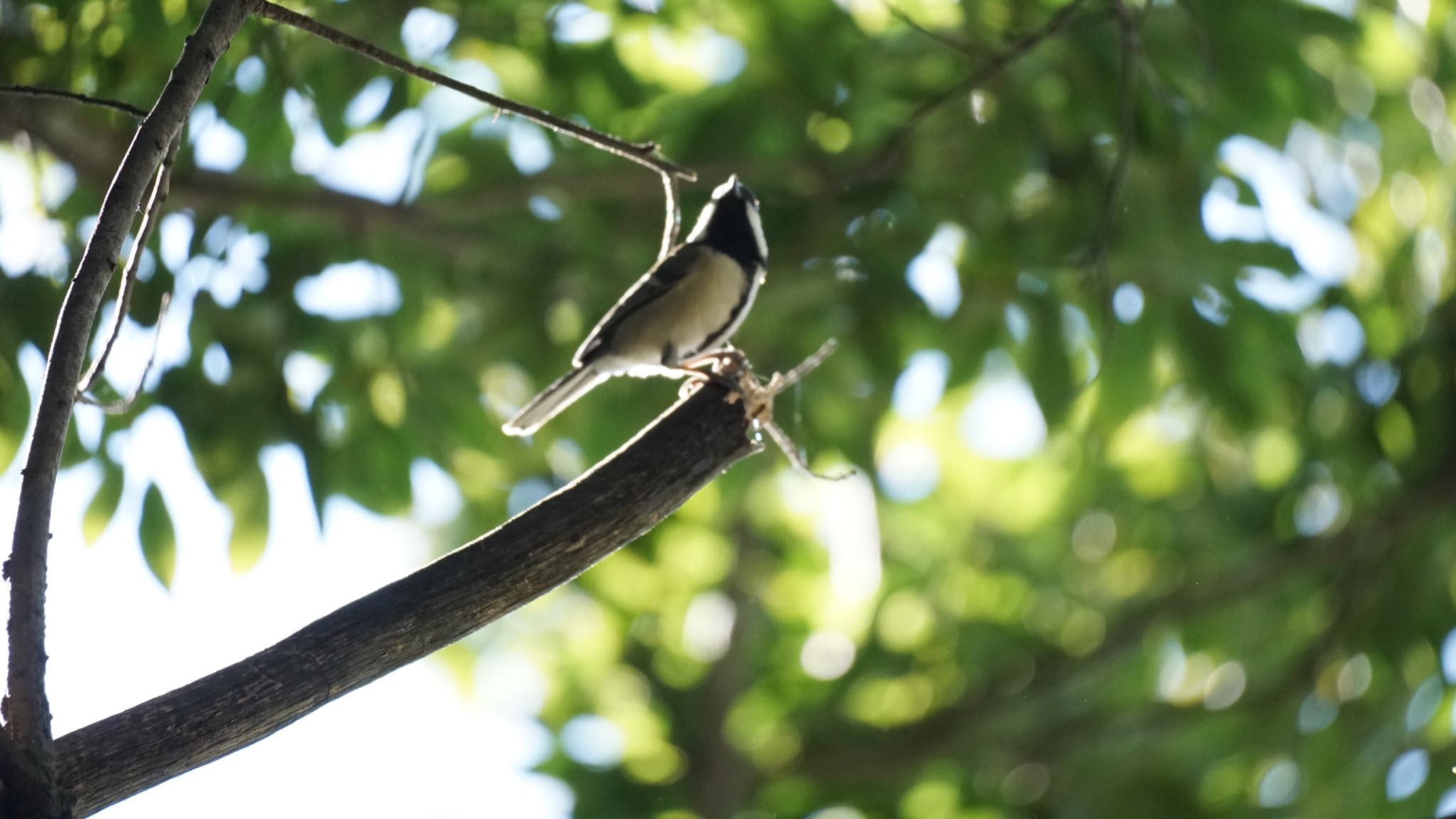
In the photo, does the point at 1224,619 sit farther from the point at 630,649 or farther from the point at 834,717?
the point at 630,649

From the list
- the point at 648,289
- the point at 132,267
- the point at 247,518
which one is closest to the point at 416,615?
the point at 132,267

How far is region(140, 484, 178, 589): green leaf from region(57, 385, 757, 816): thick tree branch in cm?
194

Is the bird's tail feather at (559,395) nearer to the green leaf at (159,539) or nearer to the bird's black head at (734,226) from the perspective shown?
the bird's black head at (734,226)

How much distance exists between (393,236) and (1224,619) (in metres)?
4.44

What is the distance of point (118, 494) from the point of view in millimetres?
4086

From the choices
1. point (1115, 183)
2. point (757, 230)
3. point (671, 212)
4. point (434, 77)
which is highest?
point (757, 230)

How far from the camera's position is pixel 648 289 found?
392 cm

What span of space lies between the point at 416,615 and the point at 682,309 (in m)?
1.67

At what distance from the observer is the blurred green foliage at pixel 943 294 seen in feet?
13.9

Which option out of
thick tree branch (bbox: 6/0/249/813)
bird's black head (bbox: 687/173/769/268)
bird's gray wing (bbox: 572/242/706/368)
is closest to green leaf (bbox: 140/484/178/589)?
bird's gray wing (bbox: 572/242/706/368)

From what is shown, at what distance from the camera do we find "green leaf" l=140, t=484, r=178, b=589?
397cm

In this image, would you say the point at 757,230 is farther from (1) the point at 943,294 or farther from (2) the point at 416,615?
(2) the point at 416,615

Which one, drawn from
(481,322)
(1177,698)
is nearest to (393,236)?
(481,322)

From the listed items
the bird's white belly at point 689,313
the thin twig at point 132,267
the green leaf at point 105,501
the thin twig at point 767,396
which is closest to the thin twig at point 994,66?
the bird's white belly at point 689,313
